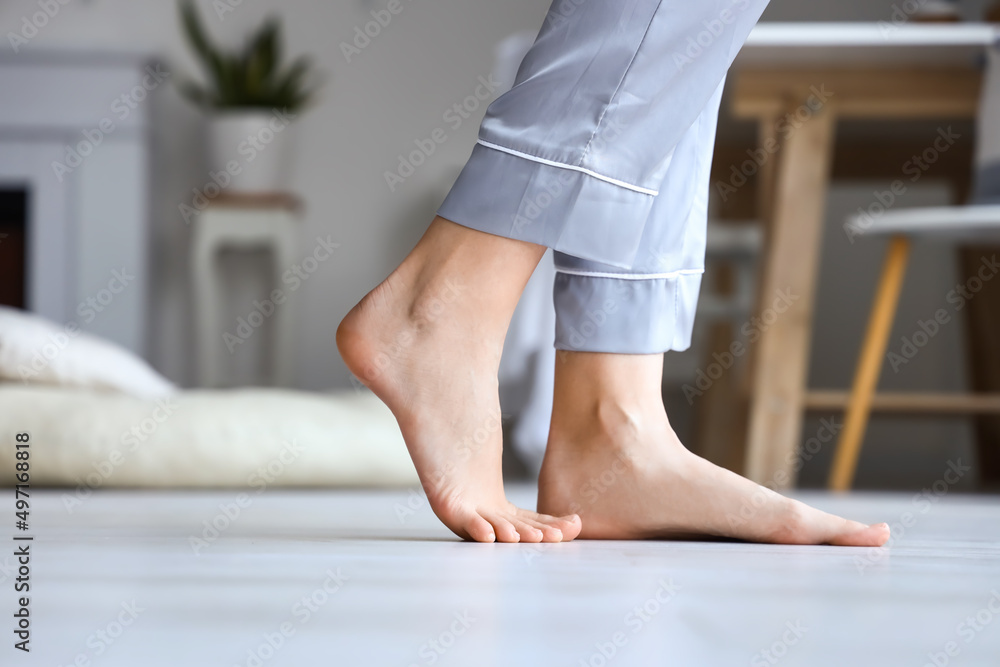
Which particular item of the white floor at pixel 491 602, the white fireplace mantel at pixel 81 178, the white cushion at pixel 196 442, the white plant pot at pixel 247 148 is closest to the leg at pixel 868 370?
the white cushion at pixel 196 442

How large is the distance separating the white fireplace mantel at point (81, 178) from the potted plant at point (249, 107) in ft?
0.67

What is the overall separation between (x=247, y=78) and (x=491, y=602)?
2760 mm

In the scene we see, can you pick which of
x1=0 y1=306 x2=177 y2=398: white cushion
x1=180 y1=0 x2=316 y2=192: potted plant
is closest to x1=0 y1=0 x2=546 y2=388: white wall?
x1=180 y1=0 x2=316 y2=192: potted plant

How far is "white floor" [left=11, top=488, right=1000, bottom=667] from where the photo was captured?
0.32 metres

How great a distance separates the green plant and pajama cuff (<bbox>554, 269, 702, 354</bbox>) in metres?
2.43

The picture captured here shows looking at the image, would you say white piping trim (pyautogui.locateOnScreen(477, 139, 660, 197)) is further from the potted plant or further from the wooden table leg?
the potted plant

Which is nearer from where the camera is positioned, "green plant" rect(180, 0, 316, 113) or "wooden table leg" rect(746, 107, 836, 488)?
"wooden table leg" rect(746, 107, 836, 488)

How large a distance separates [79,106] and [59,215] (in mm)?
319

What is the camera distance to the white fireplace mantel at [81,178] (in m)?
2.87

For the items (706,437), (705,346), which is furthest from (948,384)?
(706,437)

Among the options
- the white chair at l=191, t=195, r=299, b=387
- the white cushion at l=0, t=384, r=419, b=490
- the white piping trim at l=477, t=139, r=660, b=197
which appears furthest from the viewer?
the white chair at l=191, t=195, r=299, b=387

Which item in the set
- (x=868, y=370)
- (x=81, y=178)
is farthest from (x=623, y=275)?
(x=81, y=178)

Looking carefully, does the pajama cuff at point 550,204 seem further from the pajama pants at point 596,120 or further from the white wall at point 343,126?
the white wall at point 343,126

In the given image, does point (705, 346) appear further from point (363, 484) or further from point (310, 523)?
point (310, 523)
